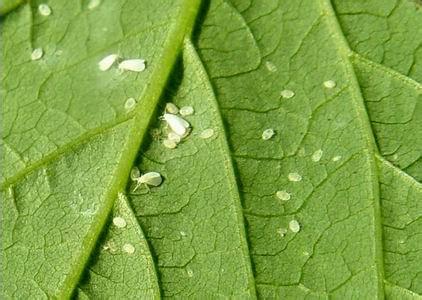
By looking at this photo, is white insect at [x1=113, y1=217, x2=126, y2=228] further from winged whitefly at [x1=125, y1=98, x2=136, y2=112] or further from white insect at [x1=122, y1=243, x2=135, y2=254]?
winged whitefly at [x1=125, y1=98, x2=136, y2=112]

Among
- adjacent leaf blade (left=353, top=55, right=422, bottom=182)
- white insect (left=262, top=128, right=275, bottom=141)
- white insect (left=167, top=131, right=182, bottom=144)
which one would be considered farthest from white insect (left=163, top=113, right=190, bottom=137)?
adjacent leaf blade (left=353, top=55, right=422, bottom=182)

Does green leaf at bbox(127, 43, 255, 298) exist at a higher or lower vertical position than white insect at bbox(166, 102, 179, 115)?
lower

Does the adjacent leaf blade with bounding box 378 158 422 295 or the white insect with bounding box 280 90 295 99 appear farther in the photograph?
the white insect with bounding box 280 90 295 99

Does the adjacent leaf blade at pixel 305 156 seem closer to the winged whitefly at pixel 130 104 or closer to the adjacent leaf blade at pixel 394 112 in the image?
the adjacent leaf blade at pixel 394 112

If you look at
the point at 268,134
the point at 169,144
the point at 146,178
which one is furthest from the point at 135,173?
the point at 268,134

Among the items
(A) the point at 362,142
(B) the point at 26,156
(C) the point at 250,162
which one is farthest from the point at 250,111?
(B) the point at 26,156

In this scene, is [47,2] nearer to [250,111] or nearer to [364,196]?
[250,111]
